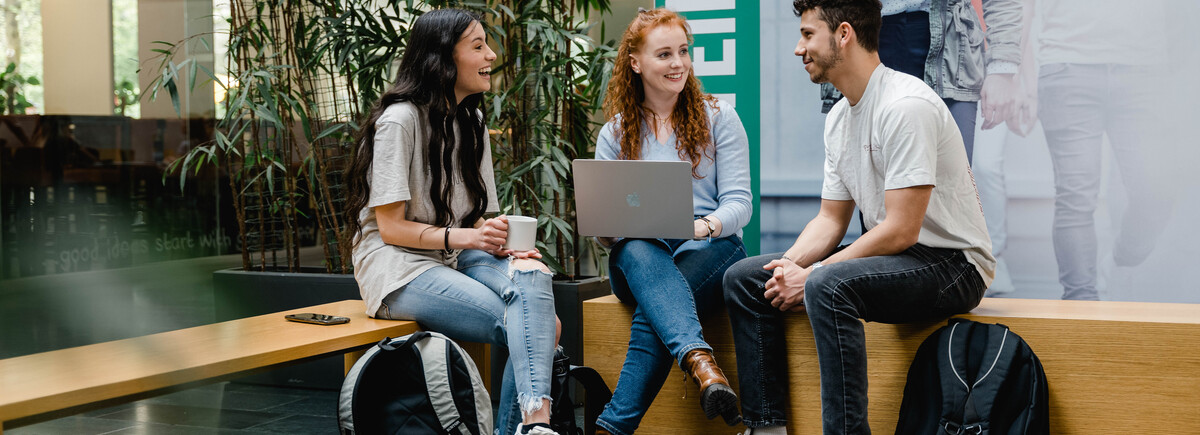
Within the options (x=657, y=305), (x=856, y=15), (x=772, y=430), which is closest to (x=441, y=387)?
(x=657, y=305)

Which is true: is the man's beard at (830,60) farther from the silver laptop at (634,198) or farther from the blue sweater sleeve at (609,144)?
the blue sweater sleeve at (609,144)

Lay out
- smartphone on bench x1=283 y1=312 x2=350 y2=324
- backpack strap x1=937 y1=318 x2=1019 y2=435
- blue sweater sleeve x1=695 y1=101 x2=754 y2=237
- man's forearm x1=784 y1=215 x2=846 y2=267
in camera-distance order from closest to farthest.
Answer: backpack strap x1=937 y1=318 x2=1019 y2=435
smartphone on bench x1=283 y1=312 x2=350 y2=324
man's forearm x1=784 y1=215 x2=846 y2=267
blue sweater sleeve x1=695 y1=101 x2=754 y2=237

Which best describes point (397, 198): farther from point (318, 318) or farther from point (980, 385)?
point (980, 385)

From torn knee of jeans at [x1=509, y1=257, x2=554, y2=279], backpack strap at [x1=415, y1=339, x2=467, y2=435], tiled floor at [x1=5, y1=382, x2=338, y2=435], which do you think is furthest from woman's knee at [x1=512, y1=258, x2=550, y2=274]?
tiled floor at [x1=5, y1=382, x2=338, y2=435]

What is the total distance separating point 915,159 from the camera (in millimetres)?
1670

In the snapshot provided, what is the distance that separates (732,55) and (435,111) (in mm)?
1257

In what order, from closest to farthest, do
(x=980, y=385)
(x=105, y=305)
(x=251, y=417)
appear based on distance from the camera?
(x=105, y=305) < (x=980, y=385) < (x=251, y=417)

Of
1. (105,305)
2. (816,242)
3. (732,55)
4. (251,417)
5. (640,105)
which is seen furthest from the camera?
(732,55)

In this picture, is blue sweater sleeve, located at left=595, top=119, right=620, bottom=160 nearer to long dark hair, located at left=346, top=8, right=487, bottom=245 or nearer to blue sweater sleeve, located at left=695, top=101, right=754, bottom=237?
blue sweater sleeve, located at left=695, top=101, right=754, bottom=237

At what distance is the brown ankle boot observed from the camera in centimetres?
173

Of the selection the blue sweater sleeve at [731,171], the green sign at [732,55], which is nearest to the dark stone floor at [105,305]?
the blue sweater sleeve at [731,171]

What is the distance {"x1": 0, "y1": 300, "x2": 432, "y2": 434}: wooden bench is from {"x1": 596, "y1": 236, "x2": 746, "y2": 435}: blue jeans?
14.2 inches

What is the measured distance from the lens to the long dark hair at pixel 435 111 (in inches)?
73.2

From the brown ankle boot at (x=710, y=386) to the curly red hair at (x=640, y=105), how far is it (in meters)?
0.51
